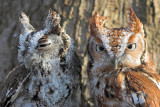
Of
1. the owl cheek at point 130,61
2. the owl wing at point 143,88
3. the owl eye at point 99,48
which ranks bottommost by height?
the owl wing at point 143,88

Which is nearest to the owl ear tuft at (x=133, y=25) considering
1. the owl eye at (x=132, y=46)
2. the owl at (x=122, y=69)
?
the owl at (x=122, y=69)

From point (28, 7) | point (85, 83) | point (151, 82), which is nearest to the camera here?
point (151, 82)

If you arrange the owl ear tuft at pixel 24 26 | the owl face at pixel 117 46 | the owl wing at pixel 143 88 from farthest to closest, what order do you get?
the owl ear tuft at pixel 24 26 < the owl face at pixel 117 46 < the owl wing at pixel 143 88

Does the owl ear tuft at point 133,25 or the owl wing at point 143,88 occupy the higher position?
the owl ear tuft at point 133,25

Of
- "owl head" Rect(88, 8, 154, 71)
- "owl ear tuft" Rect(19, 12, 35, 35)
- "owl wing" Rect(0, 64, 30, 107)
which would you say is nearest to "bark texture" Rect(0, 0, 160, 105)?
"owl ear tuft" Rect(19, 12, 35, 35)

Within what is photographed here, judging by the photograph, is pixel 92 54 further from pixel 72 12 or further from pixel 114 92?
pixel 72 12

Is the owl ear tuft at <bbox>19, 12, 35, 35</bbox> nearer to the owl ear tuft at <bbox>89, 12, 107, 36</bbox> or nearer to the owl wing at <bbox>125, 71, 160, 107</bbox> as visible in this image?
the owl ear tuft at <bbox>89, 12, 107, 36</bbox>

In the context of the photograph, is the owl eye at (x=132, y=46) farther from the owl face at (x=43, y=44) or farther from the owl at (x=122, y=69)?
the owl face at (x=43, y=44)

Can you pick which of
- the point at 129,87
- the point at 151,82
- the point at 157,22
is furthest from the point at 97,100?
the point at 157,22
